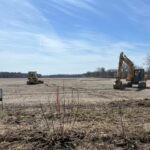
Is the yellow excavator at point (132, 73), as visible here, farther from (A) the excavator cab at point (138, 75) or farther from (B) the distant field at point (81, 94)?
(B) the distant field at point (81, 94)

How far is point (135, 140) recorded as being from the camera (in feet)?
34.2

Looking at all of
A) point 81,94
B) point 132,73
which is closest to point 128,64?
point 132,73

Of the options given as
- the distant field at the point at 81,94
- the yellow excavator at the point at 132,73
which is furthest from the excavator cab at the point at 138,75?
the distant field at the point at 81,94

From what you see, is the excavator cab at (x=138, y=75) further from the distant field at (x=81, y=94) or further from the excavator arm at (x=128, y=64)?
the distant field at (x=81, y=94)

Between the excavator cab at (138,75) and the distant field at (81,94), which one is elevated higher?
the excavator cab at (138,75)

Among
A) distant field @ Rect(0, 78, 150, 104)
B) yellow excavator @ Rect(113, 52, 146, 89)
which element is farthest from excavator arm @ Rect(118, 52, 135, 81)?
distant field @ Rect(0, 78, 150, 104)

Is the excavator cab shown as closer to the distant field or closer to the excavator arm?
the excavator arm

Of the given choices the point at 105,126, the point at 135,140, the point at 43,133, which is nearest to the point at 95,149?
the point at 135,140

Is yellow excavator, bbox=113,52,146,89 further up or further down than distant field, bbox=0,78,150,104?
further up

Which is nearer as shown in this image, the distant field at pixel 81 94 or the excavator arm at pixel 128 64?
the distant field at pixel 81 94

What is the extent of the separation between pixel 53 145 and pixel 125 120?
5.01 meters

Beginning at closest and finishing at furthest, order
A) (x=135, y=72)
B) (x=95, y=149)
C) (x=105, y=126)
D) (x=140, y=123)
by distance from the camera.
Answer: (x=95, y=149), (x=105, y=126), (x=140, y=123), (x=135, y=72)

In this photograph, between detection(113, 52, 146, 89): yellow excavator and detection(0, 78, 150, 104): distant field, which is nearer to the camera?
detection(0, 78, 150, 104): distant field

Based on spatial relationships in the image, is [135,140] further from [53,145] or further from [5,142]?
[5,142]
